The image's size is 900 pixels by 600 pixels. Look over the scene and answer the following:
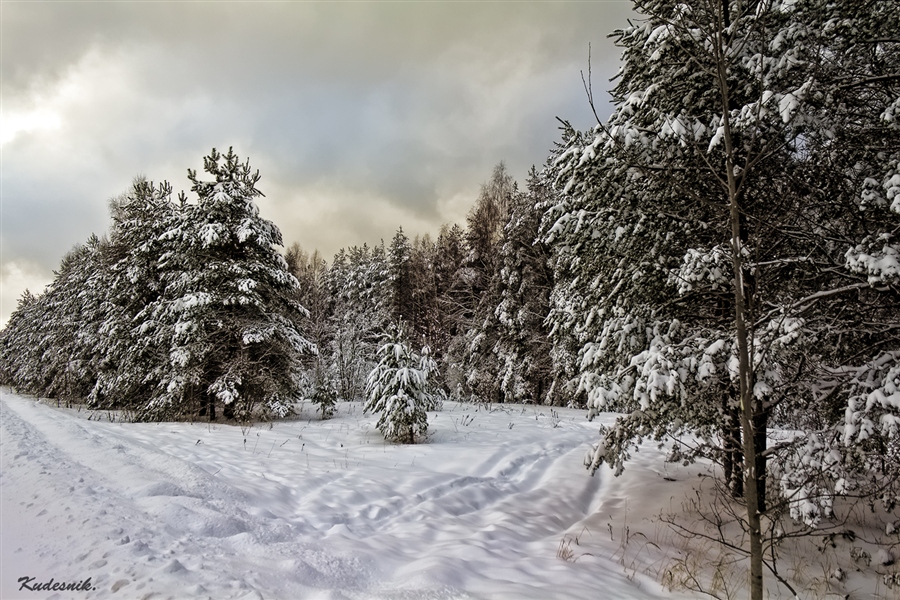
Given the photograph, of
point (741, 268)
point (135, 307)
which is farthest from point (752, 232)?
point (135, 307)

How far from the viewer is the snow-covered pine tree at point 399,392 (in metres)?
8.81

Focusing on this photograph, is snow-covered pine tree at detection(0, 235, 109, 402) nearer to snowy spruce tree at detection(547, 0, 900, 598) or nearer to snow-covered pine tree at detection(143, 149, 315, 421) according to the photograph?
snow-covered pine tree at detection(143, 149, 315, 421)

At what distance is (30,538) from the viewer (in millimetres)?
3381

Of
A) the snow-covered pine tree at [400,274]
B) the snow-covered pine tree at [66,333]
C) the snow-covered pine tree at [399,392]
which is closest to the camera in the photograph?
the snow-covered pine tree at [399,392]

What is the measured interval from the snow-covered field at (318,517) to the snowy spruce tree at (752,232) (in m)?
1.47

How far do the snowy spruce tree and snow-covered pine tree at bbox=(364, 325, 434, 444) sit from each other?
401 cm

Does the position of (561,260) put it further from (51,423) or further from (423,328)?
(423,328)

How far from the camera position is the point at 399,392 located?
880 cm

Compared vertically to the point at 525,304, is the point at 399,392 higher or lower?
lower

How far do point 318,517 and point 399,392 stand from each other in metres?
3.85

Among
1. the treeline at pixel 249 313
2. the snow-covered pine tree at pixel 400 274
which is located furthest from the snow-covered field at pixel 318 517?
the snow-covered pine tree at pixel 400 274

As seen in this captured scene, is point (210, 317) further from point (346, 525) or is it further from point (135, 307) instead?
point (346, 525)

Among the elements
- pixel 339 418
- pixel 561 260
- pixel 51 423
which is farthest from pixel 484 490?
pixel 51 423

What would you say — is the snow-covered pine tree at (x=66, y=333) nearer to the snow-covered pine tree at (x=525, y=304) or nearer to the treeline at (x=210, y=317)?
the treeline at (x=210, y=317)
